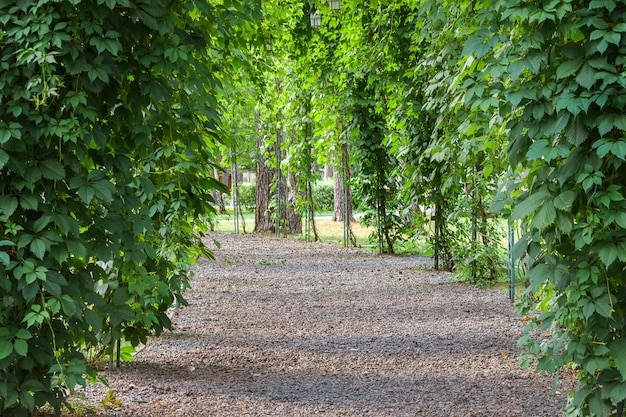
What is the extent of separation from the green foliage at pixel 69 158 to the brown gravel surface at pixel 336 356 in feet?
3.02

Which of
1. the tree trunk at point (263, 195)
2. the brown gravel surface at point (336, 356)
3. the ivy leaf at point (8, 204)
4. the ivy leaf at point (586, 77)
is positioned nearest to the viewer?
the ivy leaf at point (586, 77)

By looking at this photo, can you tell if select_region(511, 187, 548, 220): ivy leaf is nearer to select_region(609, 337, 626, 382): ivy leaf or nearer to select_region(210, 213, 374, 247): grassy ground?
select_region(609, 337, 626, 382): ivy leaf

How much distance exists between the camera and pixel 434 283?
8.59 m

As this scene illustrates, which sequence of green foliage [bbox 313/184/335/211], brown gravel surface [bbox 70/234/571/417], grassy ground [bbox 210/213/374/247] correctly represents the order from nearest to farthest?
1. brown gravel surface [bbox 70/234/571/417]
2. grassy ground [bbox 210/213/374/247]
3. green foliage [bbox 313/184/335/211]

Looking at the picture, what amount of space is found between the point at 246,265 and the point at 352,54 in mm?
3540

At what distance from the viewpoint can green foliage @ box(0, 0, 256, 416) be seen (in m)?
2.80

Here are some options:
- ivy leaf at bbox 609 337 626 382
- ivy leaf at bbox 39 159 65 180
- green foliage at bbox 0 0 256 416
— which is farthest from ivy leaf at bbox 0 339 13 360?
ivy leaf at bbox 609 337 626 382

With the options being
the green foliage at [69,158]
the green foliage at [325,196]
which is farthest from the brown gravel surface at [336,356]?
the green foliage at [325,196]

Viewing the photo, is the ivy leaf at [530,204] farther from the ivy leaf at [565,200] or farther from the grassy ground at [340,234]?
the grassy ground at [340,234]

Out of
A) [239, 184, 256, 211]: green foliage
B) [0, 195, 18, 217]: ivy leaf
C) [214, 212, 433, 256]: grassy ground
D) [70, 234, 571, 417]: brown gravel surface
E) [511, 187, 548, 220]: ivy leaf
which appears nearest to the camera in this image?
[511, 187, 548, 220]: ivy leaf

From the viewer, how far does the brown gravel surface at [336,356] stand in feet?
13.2

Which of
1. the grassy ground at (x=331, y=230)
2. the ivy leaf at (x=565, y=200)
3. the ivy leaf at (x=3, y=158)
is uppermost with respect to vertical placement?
the ivy leaf at (x=3, y=158)

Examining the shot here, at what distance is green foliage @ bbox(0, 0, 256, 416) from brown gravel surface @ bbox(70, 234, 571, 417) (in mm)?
920

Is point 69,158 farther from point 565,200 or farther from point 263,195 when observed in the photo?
point 263,195
